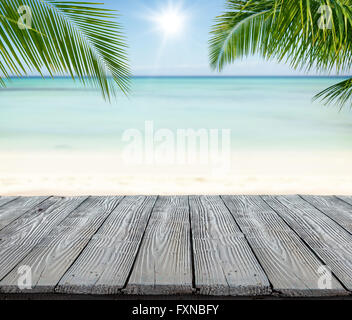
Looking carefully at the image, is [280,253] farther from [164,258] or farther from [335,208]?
[335,208]

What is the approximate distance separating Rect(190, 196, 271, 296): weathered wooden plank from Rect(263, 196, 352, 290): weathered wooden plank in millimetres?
310

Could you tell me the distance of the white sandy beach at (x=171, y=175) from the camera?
16.3 ft

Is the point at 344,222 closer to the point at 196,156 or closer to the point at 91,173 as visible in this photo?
the point at 91,173

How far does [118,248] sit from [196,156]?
631cm

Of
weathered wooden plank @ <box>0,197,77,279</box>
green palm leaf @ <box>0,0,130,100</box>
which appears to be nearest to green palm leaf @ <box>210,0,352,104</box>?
green palm leaf @ <box>0,0,130,100</box>

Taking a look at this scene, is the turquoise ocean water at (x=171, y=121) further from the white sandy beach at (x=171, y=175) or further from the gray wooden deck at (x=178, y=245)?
the gray wooden deck at (x=178, y=245)

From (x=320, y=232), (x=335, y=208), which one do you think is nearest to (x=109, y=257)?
(x=320, y=232)

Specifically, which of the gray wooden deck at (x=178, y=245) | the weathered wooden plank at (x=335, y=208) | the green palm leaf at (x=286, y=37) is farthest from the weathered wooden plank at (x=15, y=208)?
the weathered wooden plank at (x=335, y=208)

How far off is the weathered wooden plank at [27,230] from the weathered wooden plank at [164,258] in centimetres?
52

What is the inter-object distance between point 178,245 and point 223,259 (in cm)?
26

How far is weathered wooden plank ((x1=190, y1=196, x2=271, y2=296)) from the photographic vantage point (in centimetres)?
137

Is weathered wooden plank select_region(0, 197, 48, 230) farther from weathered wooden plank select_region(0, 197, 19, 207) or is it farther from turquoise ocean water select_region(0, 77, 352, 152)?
turquoise ocean water select_region(0, 77, 352, 152)

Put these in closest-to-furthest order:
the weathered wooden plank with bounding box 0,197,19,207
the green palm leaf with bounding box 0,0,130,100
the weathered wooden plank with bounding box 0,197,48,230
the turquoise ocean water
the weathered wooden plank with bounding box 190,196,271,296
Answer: the weathered wooden plank with bounding box 190,196,271,296 → the green palm leaf with bounding box 0,0,130,100 → the weathered wooden plank with bounding box 0,197,48,230 → the weathered wooden plank with bounding box 0,197,19,207 → the turquoise ocean water

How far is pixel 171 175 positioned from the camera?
21.3ft
